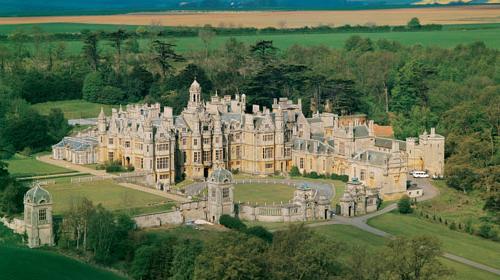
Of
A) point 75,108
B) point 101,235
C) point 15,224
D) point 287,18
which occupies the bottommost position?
point 15,224

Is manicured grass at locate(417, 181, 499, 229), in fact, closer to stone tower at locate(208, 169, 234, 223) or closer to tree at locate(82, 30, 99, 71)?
stone tower at locate(208, 169, 234, 223)

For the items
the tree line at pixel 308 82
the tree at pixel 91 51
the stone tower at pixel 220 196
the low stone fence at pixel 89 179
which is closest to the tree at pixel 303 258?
the stone tower at pixel 220 196

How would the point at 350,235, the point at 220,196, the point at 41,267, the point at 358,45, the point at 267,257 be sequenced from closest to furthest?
1. the point at 41,267
2. the point at 267,257
3. the point at 350,235
4. the point at 220,196
5. the point at 358,45

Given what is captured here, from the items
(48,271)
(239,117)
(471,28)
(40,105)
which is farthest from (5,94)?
(471,28)

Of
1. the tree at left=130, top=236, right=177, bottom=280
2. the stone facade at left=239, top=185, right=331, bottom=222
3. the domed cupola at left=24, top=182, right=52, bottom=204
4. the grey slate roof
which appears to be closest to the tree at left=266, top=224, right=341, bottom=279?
the tree at left=130, top=236, right=177, bottom=280

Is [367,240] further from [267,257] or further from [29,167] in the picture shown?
[29,167]

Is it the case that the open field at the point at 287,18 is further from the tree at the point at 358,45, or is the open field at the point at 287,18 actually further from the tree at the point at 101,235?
the tree at the point at 101,235

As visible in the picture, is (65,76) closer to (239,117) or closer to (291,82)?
(291,82)

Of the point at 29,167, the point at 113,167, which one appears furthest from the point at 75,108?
the point at 113,167
